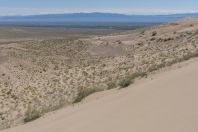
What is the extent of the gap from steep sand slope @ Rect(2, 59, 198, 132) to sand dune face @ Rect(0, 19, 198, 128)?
438 centimetres

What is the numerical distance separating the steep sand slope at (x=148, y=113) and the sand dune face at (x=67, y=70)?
4385 millimetres

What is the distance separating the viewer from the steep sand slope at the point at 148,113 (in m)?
7.18

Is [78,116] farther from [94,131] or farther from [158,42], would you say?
[158,42]

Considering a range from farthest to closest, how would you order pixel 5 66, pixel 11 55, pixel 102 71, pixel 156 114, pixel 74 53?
pixel 74 53 → pixel 11 55 → pixel 5 66 → pixel 102 71 → pixel 156 114

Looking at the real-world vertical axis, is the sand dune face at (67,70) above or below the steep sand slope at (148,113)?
below

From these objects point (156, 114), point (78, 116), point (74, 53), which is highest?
point (156, 114)

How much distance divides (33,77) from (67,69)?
4128 mm

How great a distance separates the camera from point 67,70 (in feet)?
102

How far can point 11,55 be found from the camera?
36062 mm

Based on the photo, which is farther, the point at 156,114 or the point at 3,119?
the point at 3,119

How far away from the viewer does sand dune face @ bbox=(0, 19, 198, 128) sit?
61.8ft

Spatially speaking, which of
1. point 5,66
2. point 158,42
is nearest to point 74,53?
point 158,42

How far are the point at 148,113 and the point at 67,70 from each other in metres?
23.2

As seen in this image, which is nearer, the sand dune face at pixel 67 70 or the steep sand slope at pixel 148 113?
the steep sand slope at pixel 148 113
